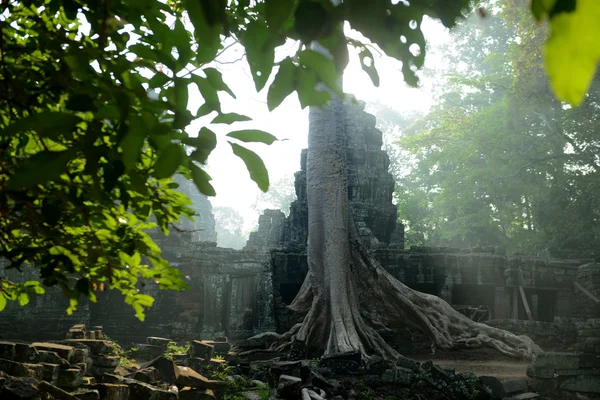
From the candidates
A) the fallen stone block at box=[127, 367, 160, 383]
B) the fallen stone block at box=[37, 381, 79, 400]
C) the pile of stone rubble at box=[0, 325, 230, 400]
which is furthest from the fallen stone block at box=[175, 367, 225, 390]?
the fallen stone block at box=[37, 381, 79, 400]

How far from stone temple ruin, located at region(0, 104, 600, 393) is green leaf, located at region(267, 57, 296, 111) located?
11.7 meters

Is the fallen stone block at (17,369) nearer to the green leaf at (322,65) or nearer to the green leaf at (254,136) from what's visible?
the green leaf at (254,136)

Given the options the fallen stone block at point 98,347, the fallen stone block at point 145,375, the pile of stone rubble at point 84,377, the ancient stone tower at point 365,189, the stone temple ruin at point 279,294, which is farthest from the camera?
the ancient stone tower at point 365,189

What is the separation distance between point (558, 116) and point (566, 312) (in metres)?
10.8

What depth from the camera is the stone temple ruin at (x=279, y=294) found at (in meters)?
14.4

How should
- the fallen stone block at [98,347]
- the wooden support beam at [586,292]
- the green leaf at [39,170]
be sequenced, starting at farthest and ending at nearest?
the wooden support beam at [586,292]
the fallen stone block at [98,347]
the green leaf at [39,170]

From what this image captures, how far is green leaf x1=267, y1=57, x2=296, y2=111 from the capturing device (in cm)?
160

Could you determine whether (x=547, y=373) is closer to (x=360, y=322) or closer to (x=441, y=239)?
(x=360, y=322)

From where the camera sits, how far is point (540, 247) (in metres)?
23.3

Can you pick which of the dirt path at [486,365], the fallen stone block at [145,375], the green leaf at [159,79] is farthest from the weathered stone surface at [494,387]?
the green leaf at [159,79]

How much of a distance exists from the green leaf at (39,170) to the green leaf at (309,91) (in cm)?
70

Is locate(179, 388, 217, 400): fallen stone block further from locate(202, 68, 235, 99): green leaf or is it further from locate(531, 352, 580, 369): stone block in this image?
locate(202, 68, 235, 99): green leaf

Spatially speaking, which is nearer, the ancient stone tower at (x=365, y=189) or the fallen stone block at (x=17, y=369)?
the fallen stone block at (x=17, y=369)

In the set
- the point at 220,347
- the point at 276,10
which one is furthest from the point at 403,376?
the point at 276,10
